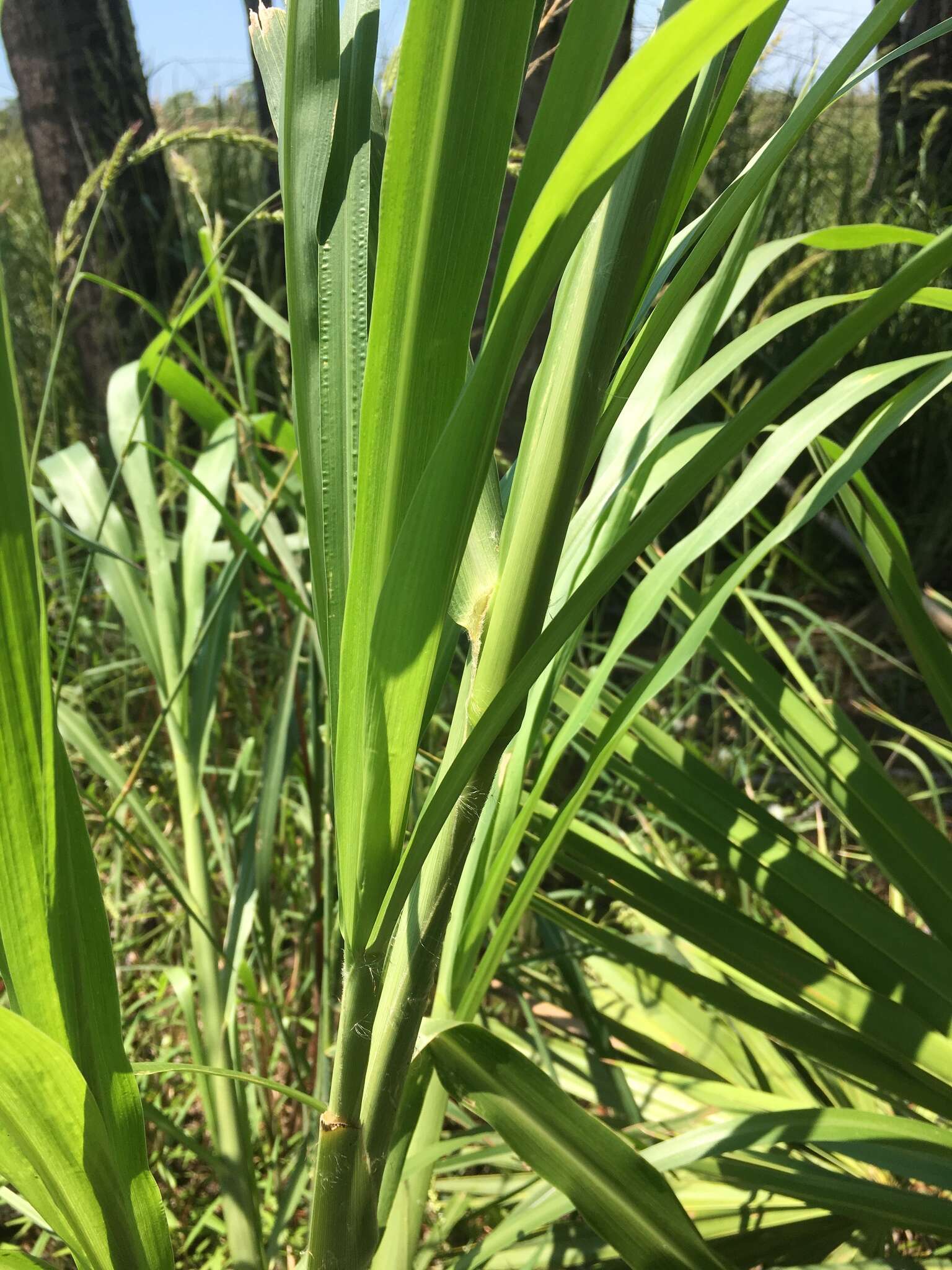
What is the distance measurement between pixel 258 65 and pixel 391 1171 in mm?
456

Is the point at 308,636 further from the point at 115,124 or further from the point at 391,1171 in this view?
the point at 115,124

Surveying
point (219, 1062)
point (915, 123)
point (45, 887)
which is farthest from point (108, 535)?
point (915, 123)

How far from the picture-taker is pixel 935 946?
507 millimetres

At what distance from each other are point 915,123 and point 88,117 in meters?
1.75

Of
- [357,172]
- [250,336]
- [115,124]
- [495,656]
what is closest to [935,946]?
[495,656]

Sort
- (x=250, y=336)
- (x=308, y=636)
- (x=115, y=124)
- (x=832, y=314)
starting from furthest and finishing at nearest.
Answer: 1. (x=832, y=314)
2. (x=250, y=336)
3. (x=115, y=124)
4. (x=308, y=636)

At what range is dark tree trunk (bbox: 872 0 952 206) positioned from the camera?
1662 mm

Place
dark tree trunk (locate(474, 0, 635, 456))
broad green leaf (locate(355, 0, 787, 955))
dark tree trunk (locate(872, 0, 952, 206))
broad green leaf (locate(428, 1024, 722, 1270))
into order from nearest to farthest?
1. broad green leaf (locate(355, 0, 787, 955))
2. broad green leaf (locate(428, 1024, 722, 1270))
3. dark tree trunk (locate(474, 0, 635, 456))
4. dark tree trunk (locate(872, 0, 952, 206))

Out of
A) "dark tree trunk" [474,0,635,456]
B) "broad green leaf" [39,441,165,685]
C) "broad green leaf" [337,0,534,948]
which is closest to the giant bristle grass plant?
"broad green leaf" [337,0,534,948]

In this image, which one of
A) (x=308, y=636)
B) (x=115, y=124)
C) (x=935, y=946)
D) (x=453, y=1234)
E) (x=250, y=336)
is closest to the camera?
(x=935, y=946)

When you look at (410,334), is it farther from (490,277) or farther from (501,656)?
(490,277)

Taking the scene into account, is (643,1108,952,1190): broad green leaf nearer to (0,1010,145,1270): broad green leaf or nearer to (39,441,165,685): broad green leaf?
(0,1010,145,1270): broad green leaf

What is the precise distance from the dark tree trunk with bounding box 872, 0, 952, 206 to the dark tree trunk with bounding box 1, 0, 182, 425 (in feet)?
4.66

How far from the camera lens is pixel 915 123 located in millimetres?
2043
